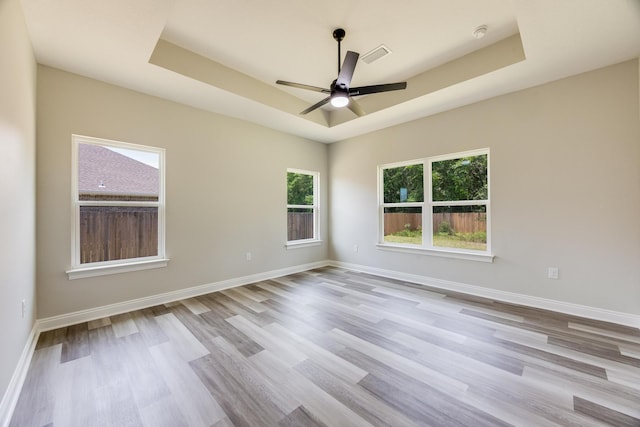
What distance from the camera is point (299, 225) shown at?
529 centimetres

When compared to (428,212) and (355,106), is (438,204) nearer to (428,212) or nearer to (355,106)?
(428,212)

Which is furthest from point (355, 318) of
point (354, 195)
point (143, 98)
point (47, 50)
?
point (47, 50)

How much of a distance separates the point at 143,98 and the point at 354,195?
12.0 ft

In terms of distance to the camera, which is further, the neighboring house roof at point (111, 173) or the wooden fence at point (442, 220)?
the wooden fence at point (442, 220)

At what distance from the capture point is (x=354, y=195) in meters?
5.23

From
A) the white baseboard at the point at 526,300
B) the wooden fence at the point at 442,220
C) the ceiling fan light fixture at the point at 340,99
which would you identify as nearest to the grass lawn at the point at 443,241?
the wooden fence at the point at 442,220

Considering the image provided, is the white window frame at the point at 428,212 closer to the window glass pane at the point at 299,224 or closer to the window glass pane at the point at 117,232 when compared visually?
the window glass pane at the point at 299,224

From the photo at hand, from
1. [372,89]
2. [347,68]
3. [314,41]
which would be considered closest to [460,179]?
[372,89]

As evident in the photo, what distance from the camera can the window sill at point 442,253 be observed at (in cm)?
361

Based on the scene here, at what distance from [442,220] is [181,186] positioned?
3.89 m

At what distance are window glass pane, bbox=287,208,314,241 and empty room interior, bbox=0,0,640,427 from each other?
0.62 m

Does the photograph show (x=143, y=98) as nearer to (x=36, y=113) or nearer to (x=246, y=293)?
(x=36, y=113)

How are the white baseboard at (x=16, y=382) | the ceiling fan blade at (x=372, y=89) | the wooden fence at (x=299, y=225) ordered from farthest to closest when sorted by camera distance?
the wooden fence at (x=299, y=225), the ceiling fan blade at (x=372, y=89), the white baseboard at (x=16, y=382)

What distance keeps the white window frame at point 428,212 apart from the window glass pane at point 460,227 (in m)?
0.06
